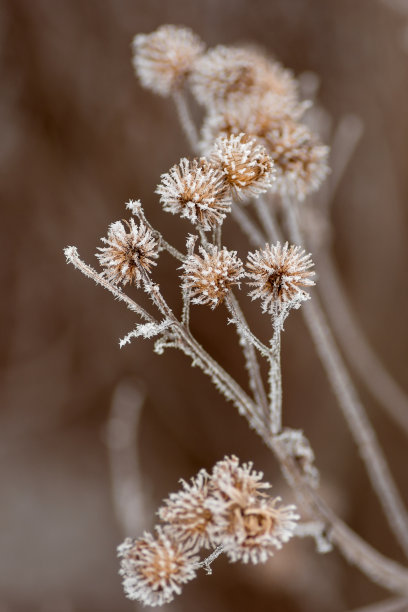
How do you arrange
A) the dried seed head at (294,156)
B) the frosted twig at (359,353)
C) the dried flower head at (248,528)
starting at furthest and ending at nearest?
the frosted twig at (359,353) → the dried seed head at (294,156) → the dried flower head at (248,528)

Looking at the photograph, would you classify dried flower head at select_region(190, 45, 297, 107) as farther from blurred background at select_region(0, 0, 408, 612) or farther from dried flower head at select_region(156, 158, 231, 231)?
blurred background at select_region(0, 0, 408, 612)

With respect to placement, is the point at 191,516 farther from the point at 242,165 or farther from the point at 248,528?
the point at 242,165

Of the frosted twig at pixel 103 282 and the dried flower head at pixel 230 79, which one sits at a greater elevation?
the dried flower head at pixel 230 79

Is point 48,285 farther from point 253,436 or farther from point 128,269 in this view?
point 128,269

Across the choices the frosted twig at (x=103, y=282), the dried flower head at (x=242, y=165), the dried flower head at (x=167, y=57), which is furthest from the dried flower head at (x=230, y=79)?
the frosted twig at (x=103, y=282)

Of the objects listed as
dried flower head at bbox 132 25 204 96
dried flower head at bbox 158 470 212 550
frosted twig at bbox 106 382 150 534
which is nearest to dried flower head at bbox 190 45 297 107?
dried flower head at bbox 132 25 204 96

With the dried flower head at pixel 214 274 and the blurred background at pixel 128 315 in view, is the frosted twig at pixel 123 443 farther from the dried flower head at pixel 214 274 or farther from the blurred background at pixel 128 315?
the dried flower head at pixel 214 274

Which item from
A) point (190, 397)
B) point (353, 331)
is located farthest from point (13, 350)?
point (353, 331)

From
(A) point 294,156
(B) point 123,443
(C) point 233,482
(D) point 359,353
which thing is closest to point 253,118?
(A) point 294,156
